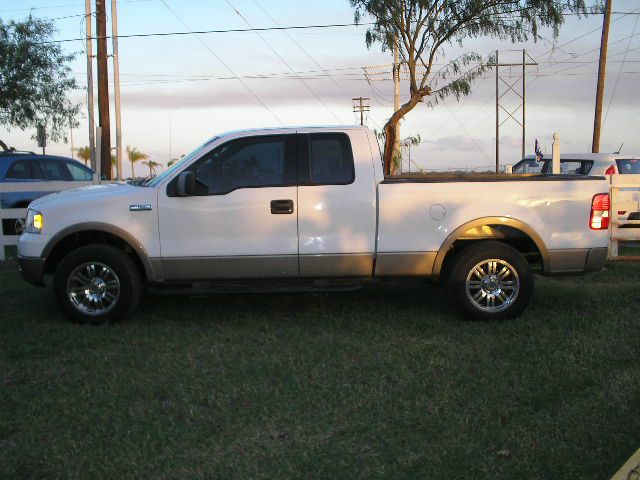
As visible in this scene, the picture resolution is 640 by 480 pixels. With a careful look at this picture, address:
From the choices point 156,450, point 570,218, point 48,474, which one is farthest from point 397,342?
point 48,474

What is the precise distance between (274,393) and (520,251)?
3.59m

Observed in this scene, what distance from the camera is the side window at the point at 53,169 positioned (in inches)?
537

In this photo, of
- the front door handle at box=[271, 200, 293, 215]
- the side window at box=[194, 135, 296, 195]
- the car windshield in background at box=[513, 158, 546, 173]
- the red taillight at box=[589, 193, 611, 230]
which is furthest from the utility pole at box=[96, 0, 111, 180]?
the red taillight at box=[589, 193, 611, 230]

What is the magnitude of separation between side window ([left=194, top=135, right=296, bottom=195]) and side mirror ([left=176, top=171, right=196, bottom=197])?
0.11 meters

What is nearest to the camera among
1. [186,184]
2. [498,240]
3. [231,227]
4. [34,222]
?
[186,184]

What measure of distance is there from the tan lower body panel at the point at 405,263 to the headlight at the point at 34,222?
3312 mm

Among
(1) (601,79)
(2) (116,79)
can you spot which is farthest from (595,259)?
(2) (116,79)

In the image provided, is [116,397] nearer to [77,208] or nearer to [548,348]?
[77,208]

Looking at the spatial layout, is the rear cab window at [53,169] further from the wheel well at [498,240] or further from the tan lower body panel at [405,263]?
the wheel well at [498,240]

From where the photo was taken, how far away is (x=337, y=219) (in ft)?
21.6

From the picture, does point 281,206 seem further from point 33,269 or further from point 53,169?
point 53,169

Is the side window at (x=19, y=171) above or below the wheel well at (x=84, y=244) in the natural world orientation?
above

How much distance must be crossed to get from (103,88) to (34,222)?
1151 cm

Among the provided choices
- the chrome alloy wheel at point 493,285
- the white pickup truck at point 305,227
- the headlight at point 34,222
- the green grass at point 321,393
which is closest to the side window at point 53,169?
the green grass at point 321,393
